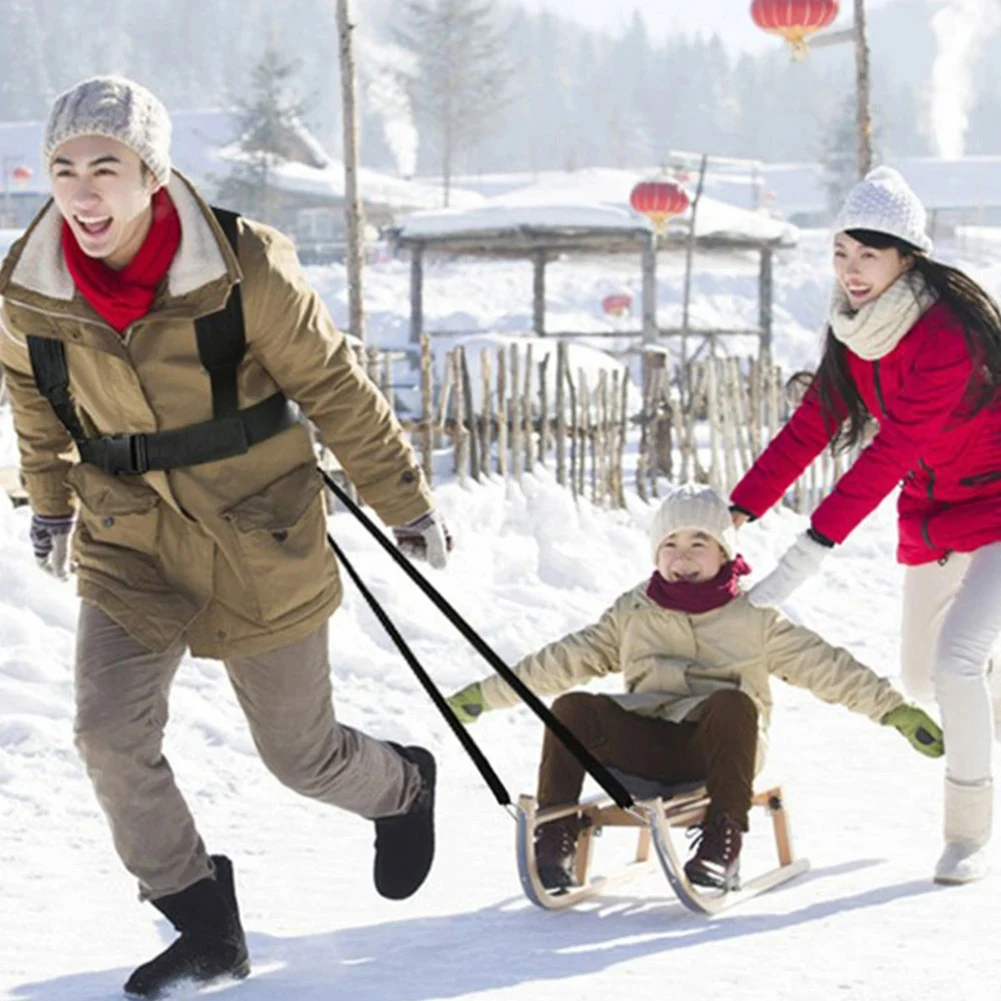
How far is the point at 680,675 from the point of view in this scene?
15.9ft

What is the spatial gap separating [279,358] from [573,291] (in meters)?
43.3

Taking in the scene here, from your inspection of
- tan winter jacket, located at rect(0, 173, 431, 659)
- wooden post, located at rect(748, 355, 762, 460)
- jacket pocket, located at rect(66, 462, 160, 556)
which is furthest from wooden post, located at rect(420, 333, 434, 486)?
jacket pocket, located at rect(66, 462, 160, 556)

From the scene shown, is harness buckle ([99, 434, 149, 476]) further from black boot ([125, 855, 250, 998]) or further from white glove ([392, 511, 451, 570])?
black boot ([125, 855, 250, 998])

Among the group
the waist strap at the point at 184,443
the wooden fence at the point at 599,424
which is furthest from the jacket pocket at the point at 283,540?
the wooden fence at the point at 599,424

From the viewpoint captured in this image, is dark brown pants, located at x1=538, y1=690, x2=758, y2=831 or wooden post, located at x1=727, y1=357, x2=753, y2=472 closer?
dark brown pants, located at x1=538, y1=690, x2=758, y2=831

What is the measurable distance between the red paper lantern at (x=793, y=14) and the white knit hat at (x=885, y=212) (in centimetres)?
1504

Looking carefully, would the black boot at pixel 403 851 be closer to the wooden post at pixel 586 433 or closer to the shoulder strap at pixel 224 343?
the shoulder strap at pixel 224 343

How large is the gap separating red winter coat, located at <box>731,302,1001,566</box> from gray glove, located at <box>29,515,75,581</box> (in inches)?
64.4

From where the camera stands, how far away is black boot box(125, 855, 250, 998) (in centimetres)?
375

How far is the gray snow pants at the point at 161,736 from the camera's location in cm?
371

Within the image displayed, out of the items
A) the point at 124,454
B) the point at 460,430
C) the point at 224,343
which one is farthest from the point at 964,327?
the point at 460,430

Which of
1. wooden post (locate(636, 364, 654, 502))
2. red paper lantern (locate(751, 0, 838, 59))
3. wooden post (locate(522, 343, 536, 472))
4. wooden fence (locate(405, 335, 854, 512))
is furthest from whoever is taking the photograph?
red paper lantern (locate(751, 0, 838, 59))

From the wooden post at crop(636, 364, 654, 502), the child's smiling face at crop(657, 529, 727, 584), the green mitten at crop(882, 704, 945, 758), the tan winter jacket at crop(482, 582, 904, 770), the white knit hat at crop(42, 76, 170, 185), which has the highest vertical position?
the white knit hat at crop(42, 76, 170, 185)

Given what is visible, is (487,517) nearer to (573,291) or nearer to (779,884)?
(779,884)
